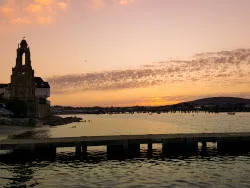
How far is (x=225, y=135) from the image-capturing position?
47.6m

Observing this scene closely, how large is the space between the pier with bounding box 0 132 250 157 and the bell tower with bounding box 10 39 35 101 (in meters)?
82.5

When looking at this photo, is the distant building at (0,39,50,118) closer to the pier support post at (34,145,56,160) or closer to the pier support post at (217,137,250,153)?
the pier support post at (34,145,56,160)

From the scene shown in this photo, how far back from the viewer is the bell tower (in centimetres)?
12256

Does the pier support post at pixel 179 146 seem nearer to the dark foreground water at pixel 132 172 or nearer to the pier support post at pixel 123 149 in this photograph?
the dark foreground water at pixel 132 172

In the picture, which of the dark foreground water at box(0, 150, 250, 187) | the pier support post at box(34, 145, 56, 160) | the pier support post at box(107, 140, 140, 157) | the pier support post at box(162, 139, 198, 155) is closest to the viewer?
the dark foreground water at box(0, 150, 250, 187)

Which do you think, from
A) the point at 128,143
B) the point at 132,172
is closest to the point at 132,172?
the point at 132,172

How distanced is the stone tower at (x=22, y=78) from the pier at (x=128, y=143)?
82.4 m

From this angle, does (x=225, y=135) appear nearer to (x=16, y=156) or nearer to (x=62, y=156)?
(x=62, y=156)

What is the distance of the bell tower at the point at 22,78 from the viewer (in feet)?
402

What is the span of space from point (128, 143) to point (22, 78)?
89841 mm

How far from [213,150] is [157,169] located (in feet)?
53.2

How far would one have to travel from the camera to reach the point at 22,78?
123500mm

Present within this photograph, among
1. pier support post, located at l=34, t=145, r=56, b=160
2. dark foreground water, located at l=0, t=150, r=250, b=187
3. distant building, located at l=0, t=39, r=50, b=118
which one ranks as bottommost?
dark foreground water, located at l=0, t=150, r=250, b=187

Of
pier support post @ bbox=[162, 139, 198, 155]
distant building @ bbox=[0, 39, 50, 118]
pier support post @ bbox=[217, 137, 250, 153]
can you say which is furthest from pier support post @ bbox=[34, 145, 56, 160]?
distant building @ bbox=[0, 39, 50, 118]
